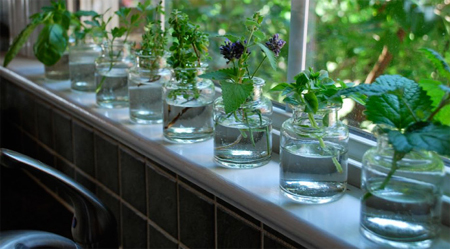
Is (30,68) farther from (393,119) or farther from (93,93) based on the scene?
(393,119)

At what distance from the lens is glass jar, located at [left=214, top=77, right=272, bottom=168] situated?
943mm

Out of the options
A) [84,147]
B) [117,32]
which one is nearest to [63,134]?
[84,147]

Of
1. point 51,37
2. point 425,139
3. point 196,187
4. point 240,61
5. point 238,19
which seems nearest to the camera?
point 425,139

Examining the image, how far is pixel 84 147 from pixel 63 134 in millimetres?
129

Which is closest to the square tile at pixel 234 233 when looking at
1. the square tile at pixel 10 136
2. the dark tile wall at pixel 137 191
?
the dark tile wall at pixel 137 191

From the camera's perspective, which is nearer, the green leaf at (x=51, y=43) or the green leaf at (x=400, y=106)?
the green leaf at (x=400, y=106)

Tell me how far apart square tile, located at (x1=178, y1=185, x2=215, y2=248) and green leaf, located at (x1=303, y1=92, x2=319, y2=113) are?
0.29 m

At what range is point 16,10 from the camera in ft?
6.53

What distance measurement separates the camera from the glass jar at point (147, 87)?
1195mm

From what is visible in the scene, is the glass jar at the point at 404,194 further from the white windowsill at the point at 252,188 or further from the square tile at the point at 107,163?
the square tile at the point at 107,163

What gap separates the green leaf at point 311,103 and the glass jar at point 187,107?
303mm

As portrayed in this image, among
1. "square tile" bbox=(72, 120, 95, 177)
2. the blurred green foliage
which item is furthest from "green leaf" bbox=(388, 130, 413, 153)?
"square tile" bbox=(72, 120, 95, 177)

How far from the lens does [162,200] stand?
1.14m

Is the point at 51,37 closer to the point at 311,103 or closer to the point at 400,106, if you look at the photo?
the point at 311,103
